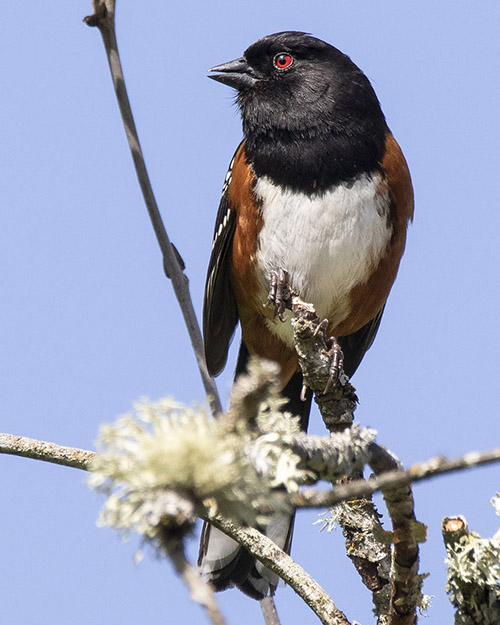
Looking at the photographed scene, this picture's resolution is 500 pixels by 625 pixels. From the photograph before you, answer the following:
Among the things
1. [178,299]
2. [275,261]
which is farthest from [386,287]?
[178,299]

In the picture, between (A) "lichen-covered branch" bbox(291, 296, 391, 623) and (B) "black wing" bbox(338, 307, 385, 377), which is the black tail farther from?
(B) "black wing" bbox(338, 307, 385, 377)

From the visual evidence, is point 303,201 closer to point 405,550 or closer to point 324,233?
point 324,233

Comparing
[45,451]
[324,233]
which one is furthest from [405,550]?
[324,233]

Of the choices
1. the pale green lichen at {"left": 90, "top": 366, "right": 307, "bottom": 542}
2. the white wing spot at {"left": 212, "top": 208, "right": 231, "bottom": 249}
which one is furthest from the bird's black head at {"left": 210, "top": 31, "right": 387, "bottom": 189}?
the pale green lichen at {"left": 90, "top": 366, "right": 307, "bottom": 542}

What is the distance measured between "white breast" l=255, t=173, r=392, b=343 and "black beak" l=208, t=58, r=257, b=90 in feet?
1.63

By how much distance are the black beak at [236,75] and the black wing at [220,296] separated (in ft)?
1.12

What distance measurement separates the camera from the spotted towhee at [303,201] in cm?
305

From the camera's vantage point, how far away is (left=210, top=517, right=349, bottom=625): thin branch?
1.75m

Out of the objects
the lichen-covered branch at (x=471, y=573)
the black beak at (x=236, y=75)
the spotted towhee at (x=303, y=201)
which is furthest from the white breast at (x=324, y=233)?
the lichen-covered branch at (x=471, y=573)

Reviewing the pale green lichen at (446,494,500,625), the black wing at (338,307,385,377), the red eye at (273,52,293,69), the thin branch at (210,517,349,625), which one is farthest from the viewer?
the black wing at (338,307,385,377)

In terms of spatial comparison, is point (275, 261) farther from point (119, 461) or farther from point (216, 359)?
point (119, 461)

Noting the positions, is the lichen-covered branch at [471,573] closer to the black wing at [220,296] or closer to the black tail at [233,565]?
the black tail at [233,565]

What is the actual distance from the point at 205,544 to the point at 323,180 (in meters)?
1.34

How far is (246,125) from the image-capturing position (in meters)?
3.27
